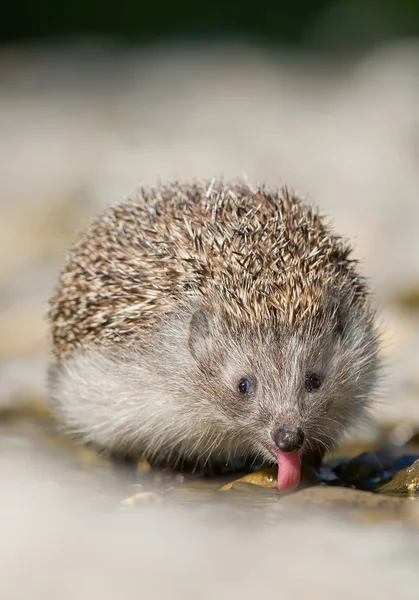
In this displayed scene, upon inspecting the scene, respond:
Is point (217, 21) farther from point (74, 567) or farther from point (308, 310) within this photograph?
point (74, 567)

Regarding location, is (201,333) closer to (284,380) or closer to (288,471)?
(284,380)

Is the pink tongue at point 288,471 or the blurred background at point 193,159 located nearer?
the blurred background at point 193,159

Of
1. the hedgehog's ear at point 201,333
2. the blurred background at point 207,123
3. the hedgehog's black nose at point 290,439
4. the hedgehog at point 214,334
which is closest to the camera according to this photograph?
the hedgehog's black nose at point 290,439

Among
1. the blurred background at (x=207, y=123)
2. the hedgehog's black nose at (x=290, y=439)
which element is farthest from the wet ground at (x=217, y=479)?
the blurred background at (x=207, y=123)

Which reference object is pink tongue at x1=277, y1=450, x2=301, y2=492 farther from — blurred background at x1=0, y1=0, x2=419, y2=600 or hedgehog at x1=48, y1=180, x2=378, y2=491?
blurred background at x1=0, y1=0, x2=419, y2=600

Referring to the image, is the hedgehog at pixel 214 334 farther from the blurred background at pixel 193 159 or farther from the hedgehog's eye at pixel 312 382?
the blurred background at pixel 193 159

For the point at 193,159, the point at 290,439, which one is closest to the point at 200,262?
the point at 290,439

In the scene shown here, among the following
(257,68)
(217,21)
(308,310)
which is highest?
(217,21)

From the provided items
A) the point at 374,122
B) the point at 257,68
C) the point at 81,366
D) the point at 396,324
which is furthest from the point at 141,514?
the point at 257,68
